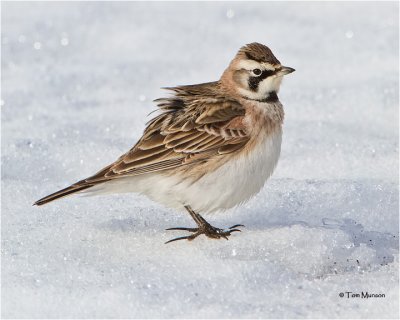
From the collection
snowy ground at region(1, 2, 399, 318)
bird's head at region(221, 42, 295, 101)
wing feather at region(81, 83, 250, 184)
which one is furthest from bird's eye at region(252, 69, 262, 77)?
snowy ground at region(1, 2, 399, 318)

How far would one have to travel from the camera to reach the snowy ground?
6098 mm

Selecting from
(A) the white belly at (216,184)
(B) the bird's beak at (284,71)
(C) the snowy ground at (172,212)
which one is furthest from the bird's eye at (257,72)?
(C) the snowy ground at (172,212)

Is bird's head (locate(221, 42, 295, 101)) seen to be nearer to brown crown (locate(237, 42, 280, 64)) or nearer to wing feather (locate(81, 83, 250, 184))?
brown crown (locate(237, 42, 280, 64))

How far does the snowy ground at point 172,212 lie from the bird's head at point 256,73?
103 centimetres

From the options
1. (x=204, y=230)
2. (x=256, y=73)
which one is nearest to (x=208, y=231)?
(x=204, y=230)

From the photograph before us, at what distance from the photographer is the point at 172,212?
304 inches

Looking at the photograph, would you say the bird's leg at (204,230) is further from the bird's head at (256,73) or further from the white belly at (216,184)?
the bird's head at (256,73)

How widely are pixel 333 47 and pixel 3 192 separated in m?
5.81

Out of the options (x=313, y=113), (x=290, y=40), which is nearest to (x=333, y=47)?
(x=290, y=40)

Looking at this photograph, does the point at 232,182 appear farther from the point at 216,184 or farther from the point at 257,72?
the point at 257,72

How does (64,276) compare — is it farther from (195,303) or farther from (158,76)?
(158,76)

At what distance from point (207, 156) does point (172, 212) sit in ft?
3.27

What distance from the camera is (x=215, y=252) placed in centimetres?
671

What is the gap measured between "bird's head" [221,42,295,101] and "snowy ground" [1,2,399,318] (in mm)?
1033
